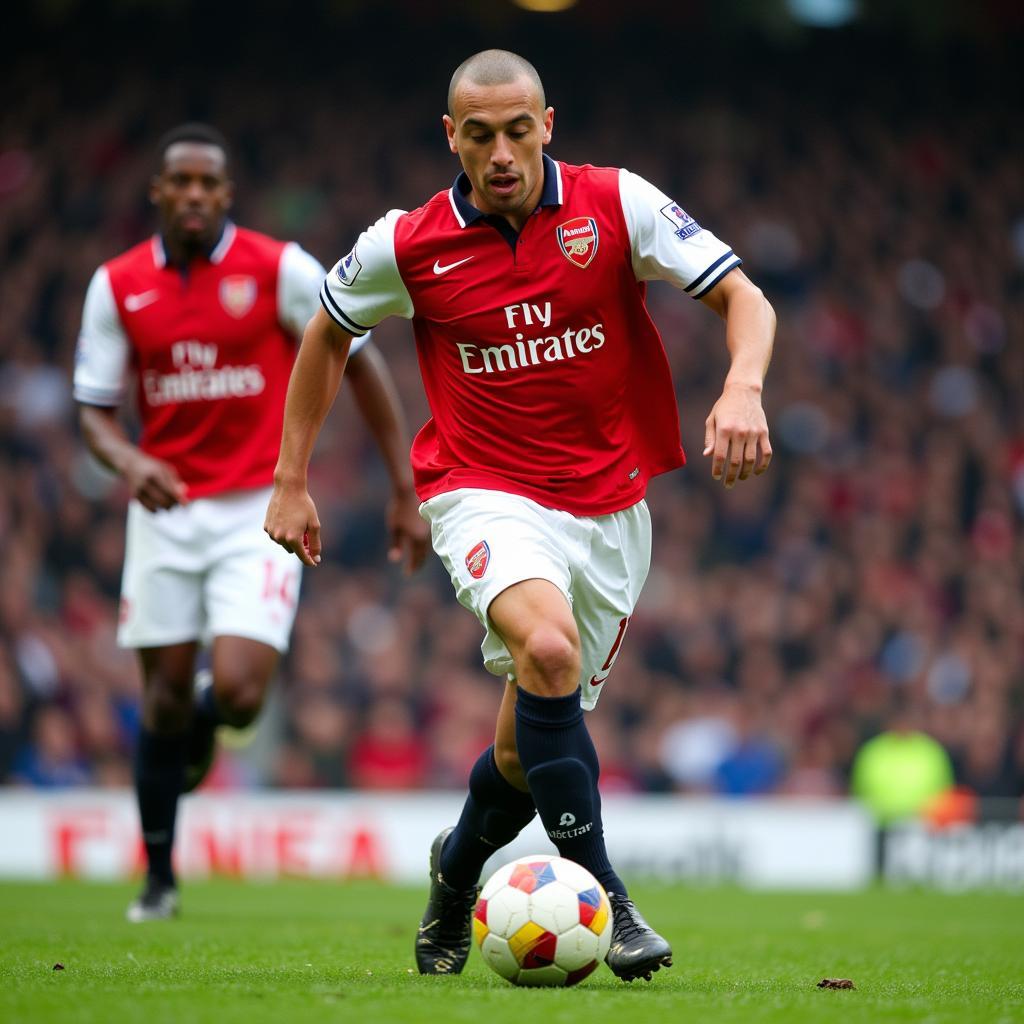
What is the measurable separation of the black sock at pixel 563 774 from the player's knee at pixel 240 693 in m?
2.52

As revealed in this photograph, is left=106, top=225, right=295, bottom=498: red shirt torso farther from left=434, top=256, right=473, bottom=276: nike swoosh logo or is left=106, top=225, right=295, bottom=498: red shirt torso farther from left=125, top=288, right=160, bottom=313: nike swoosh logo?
left=434, top=256, right=473, bottom=276: nike swoosh logo

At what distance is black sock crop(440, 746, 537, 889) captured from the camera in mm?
4965

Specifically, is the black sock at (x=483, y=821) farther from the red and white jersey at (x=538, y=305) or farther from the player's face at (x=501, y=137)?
the player's face at (x=501, y=137)

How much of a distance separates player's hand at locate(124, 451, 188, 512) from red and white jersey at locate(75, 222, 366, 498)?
0.39 metres

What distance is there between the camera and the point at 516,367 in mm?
4992

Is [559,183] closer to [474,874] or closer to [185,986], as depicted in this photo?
[474,874]

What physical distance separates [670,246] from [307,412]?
113 centimetres

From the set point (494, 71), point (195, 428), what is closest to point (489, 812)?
point (494, 71)

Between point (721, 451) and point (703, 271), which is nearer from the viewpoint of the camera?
point (721, 451)

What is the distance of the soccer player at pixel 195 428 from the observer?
6.98 m

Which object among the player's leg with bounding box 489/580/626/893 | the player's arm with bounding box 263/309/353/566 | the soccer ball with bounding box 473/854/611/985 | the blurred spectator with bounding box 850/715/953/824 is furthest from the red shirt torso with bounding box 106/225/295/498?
the blurred spectator with bounding box 850/715/953/824

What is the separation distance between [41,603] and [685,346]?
7207 millimetres

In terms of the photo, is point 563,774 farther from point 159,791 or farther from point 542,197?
point 159,791

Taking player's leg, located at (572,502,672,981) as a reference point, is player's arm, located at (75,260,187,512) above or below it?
above
